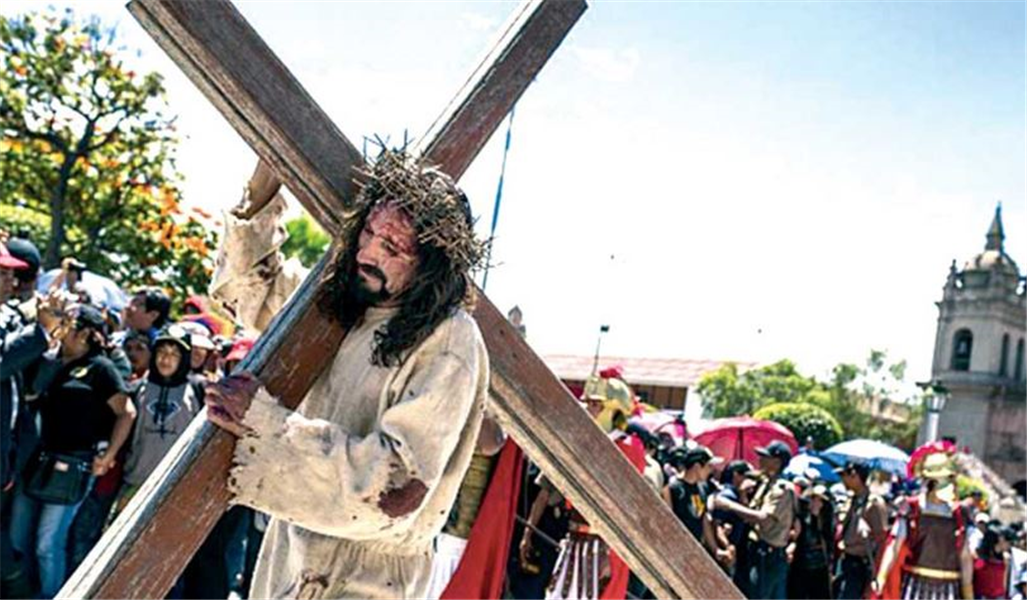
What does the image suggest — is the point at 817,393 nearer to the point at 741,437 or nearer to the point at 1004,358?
the point at 1004,358

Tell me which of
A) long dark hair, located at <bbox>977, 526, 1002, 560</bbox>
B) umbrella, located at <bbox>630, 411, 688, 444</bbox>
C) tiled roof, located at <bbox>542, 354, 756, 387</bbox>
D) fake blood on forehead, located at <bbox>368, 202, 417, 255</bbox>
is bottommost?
fake blood on forehead, located at <bbox>368, 202, 417, 255</bbox>

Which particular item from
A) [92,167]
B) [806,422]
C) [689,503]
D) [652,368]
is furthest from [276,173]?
[652,368]

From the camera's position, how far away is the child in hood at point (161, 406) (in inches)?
243

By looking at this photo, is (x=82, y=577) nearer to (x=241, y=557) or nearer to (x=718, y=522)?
(x=241, y=557)

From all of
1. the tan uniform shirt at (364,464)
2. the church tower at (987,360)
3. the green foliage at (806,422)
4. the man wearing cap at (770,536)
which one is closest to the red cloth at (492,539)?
the tan uniform shirt at (364,464)

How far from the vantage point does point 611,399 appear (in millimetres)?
7633

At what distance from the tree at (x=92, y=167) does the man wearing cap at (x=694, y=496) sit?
1517cm

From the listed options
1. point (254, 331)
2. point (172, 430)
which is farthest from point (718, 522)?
point (254, 331)

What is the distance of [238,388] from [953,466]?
27.6ft

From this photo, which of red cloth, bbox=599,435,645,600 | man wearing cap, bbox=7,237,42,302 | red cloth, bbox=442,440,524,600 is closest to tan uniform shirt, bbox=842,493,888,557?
red cloth, bbox=599,435,645,600

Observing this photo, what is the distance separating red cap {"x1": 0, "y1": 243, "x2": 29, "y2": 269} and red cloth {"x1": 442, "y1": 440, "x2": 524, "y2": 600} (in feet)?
9.04

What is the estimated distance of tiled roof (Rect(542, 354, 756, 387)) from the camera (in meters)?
58.1

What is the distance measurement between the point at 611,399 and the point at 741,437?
23.6 ft

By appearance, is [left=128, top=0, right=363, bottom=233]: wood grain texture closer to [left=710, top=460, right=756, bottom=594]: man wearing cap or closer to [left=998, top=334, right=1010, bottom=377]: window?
[left=710, top=460, right=756, bottom=594]: man wearing cap
